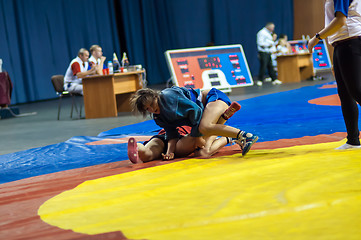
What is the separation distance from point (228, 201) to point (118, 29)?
12.1 meters

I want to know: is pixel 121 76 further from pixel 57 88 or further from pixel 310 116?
pixel 310 116

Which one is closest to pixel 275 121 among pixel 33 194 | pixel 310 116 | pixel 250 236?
pixel 310 116

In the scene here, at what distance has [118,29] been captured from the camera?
13.4 metres

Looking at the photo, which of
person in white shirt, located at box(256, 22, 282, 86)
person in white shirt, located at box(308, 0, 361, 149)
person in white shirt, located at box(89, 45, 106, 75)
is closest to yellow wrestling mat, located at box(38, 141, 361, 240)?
person in white shirt, located at box(308, 0, 361, 149)

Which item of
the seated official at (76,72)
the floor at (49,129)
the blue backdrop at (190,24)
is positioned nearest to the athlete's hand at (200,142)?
the floor at (49,129)

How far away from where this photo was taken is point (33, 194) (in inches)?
97.0

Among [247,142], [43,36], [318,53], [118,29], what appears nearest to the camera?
[247,142]

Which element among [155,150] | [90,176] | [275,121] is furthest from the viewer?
[275,121]

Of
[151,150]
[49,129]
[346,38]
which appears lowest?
[49,129]

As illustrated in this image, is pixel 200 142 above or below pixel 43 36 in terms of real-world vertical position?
Answer: below

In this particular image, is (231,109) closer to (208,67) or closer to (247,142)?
(247,142)

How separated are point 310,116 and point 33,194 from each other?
3091 mm

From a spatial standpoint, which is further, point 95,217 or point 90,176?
point 90,176

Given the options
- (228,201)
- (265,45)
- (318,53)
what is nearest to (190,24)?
(318,53)
